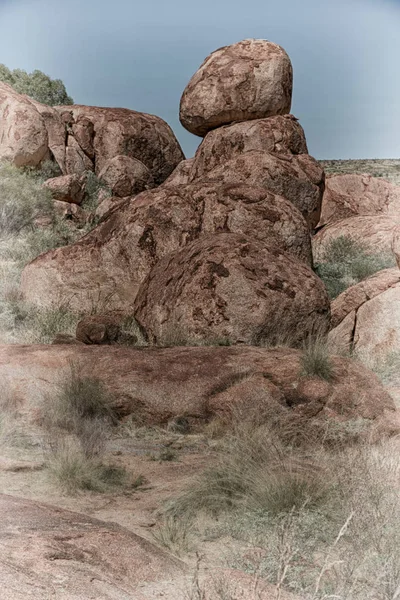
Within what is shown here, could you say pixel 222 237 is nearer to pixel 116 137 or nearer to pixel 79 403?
pixel 79 403

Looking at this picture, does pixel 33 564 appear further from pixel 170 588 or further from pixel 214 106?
pixel 214 106

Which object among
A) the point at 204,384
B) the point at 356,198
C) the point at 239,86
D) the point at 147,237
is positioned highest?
the point at 239,86

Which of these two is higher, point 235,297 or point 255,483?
point 255,483

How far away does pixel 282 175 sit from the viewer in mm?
14875

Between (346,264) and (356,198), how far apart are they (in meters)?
4.24

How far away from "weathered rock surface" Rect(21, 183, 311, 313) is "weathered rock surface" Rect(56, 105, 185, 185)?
1016cm

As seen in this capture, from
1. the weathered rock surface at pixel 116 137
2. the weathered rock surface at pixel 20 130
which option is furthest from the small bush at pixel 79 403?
the weathered rock surface at pixel 116 137

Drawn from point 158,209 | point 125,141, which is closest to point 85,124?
point 125,141

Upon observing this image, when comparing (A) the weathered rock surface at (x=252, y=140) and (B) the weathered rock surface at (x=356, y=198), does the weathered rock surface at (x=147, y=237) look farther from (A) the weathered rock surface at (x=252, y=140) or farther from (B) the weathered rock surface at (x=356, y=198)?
(B) the weathered rock surface at (x=356, y=198)

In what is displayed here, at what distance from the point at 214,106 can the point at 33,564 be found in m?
15.2

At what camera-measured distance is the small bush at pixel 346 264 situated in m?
13.7

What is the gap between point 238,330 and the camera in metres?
9.16

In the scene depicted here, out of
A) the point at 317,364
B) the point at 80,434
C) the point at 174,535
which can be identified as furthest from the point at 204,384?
the point at 174,535

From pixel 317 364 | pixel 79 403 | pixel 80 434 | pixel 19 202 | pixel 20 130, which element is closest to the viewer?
pixel 80 434
